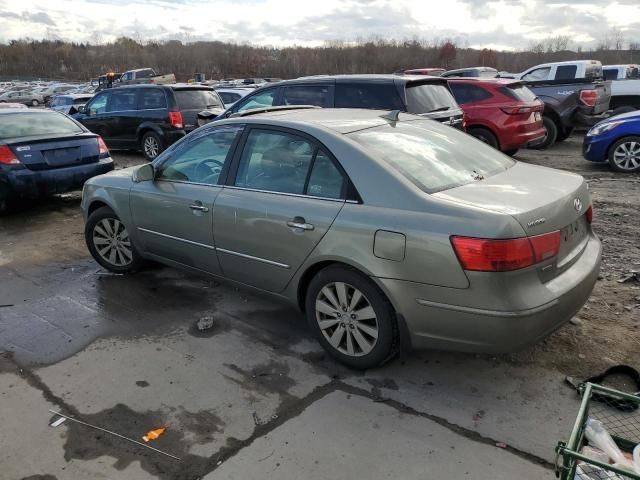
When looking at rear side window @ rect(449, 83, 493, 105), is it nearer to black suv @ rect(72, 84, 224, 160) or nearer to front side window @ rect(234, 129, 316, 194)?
black suv @ rect(72, 84, 224, 160)

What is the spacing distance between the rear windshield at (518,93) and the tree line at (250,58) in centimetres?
6139

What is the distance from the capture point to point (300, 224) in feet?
11.0

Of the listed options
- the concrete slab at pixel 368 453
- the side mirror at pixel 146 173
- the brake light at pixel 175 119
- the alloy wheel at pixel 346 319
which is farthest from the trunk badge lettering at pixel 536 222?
the brake light at pixel 175 119

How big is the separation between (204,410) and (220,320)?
117cm

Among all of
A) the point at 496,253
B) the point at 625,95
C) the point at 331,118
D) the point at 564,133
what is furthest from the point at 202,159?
the point at 625,95

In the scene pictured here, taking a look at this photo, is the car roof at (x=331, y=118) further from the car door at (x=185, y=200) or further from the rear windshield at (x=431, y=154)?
the car door at (x=185, y=200)

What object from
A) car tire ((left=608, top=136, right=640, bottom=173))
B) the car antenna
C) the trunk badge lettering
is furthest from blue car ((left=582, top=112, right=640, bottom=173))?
the trunk badge lettering

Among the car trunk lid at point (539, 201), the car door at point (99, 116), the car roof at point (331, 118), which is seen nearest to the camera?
the car trunk lid at point (539, 201)

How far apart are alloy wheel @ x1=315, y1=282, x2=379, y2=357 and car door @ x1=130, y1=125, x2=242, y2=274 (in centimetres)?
106

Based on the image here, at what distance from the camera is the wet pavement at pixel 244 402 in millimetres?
2609

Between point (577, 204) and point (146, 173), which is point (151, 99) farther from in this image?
point (577, 204)

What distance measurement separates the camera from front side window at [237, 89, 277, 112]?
8188mm

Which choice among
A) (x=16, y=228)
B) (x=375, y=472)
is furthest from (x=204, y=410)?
(x=16, y=228)

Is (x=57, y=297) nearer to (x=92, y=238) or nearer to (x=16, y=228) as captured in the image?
(x=92, y=238)
